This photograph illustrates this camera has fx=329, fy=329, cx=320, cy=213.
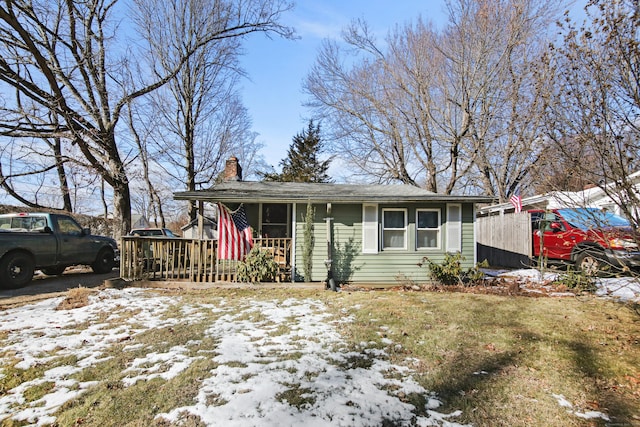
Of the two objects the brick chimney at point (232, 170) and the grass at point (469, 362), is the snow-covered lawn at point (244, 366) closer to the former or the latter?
the grass at point (469, 362)

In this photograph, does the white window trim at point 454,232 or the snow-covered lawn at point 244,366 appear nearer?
the snow-covered lawn at point 244,366

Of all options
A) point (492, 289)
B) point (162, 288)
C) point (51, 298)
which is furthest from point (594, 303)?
point (51, 298)

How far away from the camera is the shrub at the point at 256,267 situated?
8852 millimetres

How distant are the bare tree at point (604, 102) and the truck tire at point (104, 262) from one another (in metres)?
12.3

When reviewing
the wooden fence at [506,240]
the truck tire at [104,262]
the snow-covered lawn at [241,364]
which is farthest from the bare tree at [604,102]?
the truck tire at [104,262]

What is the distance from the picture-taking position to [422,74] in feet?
56.6

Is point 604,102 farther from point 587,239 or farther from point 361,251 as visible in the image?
point 361,251

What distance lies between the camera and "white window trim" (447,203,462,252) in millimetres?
9805

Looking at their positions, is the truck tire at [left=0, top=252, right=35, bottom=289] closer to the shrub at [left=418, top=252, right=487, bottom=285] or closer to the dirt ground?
the dirt ground

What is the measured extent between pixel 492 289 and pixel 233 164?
10.0m

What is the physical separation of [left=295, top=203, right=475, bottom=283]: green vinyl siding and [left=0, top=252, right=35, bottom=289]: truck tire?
6751mm

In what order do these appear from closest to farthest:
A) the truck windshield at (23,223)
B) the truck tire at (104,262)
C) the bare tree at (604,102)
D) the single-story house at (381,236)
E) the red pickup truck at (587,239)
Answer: the bare tree at (604,102) < the red pickup truck at (587,239) < the truck windshield at (23,223) < the single-story house at (381,236) < the truck tire at (104,262)

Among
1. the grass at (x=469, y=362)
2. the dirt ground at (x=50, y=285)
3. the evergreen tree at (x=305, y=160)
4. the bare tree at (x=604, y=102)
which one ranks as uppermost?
the evergreen tree at (x=305, y=160)

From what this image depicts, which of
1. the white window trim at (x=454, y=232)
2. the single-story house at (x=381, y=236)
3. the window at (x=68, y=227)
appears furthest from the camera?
the white window trim at (x=454, y=232)
